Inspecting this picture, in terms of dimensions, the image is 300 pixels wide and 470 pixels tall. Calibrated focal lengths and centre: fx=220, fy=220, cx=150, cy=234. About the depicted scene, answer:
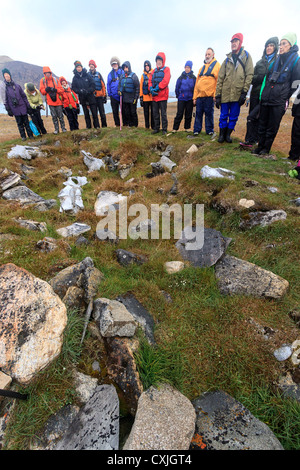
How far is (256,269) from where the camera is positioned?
4199 millimetres

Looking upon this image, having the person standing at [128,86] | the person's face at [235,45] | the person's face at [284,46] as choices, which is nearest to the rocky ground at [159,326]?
the person's face at [284,46]

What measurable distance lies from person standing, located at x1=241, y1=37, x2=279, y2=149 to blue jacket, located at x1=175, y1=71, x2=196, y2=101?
10.2 feet

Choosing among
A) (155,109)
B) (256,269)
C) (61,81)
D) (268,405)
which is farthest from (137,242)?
(61,81)

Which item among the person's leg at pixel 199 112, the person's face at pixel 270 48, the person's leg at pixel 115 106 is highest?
the person's face at pixel 270 48

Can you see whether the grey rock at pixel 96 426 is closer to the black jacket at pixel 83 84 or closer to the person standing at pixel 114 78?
the black jacket at pixel 83 84

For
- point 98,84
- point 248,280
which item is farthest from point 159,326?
point 98,84

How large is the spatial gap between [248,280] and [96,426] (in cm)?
323

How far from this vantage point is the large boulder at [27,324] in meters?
2.64

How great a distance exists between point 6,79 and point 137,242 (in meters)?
11.4

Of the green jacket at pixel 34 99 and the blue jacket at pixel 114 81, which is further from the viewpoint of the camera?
the green jacket at pixel 34 99

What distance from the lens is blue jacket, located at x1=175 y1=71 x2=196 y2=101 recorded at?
10.6 m

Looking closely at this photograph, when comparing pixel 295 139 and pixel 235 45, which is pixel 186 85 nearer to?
pixel 235 45

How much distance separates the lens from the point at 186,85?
10.6m

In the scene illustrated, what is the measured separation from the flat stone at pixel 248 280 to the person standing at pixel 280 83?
5.66m
